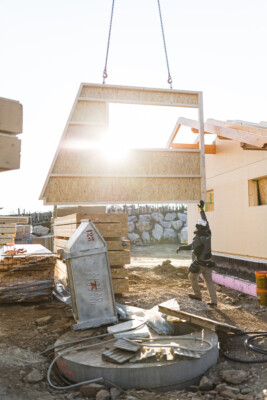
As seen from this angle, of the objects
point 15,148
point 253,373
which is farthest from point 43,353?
point 15,148

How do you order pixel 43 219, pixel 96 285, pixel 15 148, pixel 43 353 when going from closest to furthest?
1. pixel 15 148
2. pixel 43 353
3. pixel 96 285
4. pixel 43 219

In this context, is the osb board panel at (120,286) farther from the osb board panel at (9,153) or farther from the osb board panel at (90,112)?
the osb board panel at (9,153)

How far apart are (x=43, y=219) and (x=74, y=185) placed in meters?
21.4

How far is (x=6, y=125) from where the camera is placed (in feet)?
9.11

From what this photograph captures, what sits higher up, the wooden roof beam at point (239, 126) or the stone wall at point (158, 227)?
the wooden roof beam at point (239, 126)

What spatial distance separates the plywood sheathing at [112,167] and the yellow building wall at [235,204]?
1.80 metres

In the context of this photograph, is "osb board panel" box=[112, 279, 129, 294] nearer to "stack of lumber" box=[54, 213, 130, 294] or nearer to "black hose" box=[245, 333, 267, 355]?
"stack of lumber" box=[54, 213, 130, 294]

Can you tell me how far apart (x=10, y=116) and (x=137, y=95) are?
23.1 ft

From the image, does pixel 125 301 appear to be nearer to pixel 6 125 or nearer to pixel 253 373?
pixel 253 373

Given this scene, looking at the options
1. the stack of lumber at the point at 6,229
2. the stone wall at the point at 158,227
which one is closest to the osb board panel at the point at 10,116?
the stack of lumber at the point at 6,229

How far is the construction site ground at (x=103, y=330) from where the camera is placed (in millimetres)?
4020

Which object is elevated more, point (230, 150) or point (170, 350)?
point (230, 150)

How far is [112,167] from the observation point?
9.23 metres

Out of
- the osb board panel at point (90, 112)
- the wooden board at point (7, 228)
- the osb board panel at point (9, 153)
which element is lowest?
the wooden board at point (7, 228)
